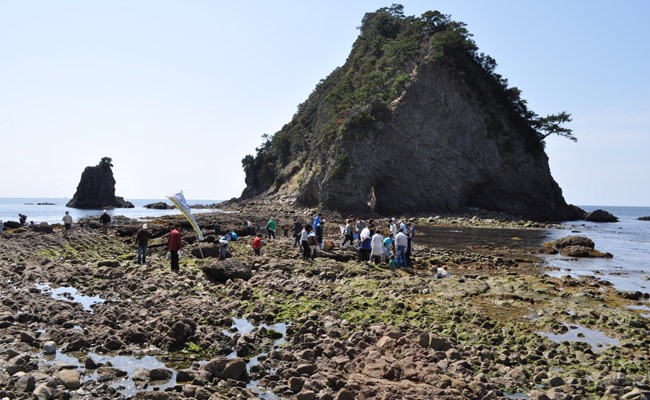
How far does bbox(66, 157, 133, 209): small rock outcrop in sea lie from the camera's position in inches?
5118

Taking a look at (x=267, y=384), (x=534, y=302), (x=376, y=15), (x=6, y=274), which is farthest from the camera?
(x=376, y=15)

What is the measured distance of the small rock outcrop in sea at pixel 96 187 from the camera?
130 m

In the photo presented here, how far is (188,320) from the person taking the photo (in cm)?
1159

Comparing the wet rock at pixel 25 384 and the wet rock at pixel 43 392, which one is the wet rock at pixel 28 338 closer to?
the wet rock at pixel 25 384

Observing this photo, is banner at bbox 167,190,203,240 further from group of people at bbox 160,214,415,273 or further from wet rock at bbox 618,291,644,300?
wet rock at bbox 618,291,644,300

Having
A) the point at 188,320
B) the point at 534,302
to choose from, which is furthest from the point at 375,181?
the point at 188,320

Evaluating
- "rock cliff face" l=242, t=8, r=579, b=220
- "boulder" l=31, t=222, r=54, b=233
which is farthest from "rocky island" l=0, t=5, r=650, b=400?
"rock cliff face" l=242, t=8, r=579, b=220

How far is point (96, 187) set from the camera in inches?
5162

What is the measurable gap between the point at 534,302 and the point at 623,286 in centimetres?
783

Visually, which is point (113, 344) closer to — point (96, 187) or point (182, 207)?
point (182, 207)

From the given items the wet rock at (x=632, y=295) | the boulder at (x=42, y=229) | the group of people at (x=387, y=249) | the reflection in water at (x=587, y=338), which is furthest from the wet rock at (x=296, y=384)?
A: the boulder at (x=42, y=229)

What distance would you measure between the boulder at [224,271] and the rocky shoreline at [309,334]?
Result: 4 cm

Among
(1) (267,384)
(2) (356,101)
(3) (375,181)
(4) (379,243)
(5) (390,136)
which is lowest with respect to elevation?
(1) (267,384)

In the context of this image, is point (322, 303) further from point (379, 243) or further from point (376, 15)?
point (376, 15)
